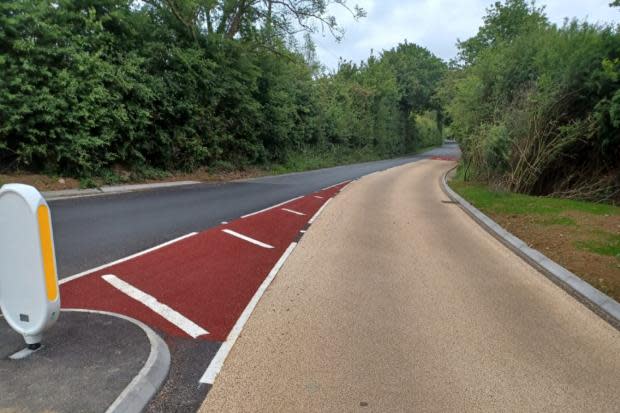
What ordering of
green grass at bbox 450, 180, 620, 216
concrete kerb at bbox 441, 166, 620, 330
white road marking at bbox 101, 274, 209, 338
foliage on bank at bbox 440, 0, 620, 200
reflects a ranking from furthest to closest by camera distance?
foliage on bank at bbox 440, 0, 620, 200, green grass at bbox 450, 180, 620, 216, concrete kerb at bbox 441, 166, 620, 330, white road marking at bbox 101, 274, 209, 338

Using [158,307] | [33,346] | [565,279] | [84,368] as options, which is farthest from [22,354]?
[565,279]

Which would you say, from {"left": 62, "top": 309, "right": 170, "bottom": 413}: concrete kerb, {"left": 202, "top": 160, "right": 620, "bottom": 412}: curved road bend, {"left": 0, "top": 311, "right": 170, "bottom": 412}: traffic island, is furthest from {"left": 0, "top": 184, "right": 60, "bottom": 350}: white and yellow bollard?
{"left": 202, "top": 160, "right": 620, "bottom": 412}: curved road bend

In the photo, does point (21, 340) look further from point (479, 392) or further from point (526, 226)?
point (526, 226)

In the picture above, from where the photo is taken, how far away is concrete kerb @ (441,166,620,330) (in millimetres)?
5316

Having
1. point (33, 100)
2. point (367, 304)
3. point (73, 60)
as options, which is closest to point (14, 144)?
point (33, 100)

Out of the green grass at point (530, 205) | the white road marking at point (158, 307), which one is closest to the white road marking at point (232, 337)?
the white road marking at point (158, 307)

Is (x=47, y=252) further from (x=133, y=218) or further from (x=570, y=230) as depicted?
(x=570, y=230)

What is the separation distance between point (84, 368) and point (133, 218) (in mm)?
7111

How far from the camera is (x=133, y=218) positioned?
32.7ft

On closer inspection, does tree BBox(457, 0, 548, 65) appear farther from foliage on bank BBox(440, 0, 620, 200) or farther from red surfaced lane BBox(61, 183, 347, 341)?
red surfaced lane BBox(61, 183, 347, 341)

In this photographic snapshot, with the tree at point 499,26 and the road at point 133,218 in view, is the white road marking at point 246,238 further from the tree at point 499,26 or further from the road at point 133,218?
the tree at point 499,26

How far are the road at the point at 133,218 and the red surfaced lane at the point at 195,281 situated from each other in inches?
23.6

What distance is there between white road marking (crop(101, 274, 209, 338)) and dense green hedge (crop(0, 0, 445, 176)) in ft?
32.9

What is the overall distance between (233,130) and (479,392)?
70.6 ft
